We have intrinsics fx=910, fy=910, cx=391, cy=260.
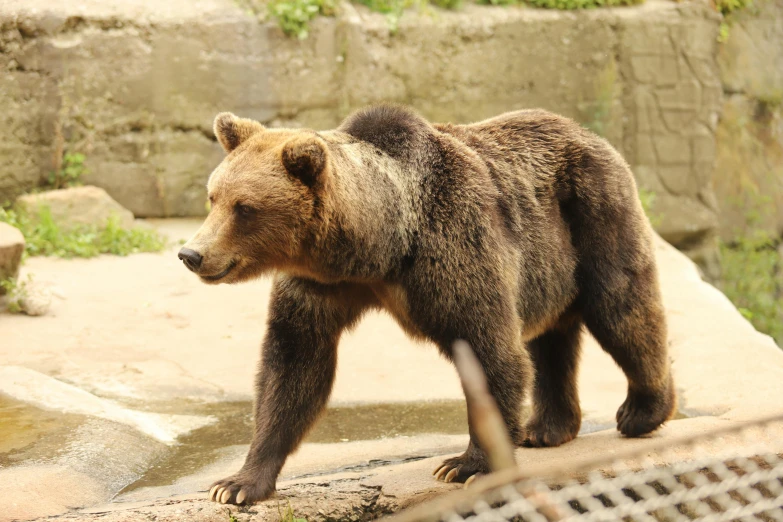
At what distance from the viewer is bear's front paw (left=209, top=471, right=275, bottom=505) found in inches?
144

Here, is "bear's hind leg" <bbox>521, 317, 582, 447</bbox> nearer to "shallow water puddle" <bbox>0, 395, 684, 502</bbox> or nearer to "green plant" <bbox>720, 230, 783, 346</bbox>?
"shallow water puddle" <bbox>0, 395, 684, 502</bbox>

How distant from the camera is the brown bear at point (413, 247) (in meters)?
3.63

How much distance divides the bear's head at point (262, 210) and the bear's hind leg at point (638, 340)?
1.56m

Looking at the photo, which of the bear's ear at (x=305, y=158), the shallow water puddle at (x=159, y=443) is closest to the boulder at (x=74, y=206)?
the shallow water puddle at (x=159, y=443)

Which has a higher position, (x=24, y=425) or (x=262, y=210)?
(x=262, y=210)

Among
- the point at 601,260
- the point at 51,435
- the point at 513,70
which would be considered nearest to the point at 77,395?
the point at 51,435

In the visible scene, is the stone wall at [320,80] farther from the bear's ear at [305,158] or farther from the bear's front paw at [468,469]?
the bear's front paw at [468,469]

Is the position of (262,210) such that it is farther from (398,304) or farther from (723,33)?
(723,33)

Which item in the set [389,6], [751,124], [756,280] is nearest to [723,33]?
[751,124]

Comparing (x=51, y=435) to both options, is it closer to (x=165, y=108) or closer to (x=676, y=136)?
(x=165, y=108)

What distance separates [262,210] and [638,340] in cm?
197

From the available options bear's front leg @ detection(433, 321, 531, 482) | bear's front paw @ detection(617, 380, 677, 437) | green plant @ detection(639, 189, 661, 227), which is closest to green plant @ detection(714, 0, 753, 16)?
green plant @ detection(639, 189, 661, 227)

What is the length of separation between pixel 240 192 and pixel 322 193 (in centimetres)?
32

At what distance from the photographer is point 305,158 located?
354 centimetres
